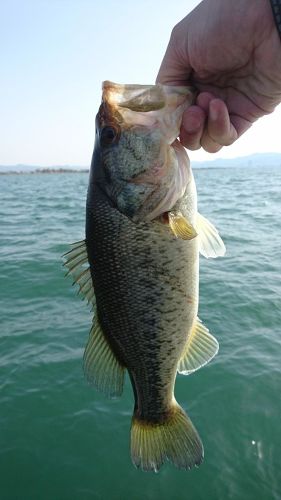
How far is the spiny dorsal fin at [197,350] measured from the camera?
308 cm

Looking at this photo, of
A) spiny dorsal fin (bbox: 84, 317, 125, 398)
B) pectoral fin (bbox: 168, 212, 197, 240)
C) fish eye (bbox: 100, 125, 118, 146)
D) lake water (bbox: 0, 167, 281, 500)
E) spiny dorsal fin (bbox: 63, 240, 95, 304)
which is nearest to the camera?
pectoral fin (bbox: 168, 212, 197, 240)

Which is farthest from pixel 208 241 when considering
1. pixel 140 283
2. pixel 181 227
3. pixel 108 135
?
pixel 108 135

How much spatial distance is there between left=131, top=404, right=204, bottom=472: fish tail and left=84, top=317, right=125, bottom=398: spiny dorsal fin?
44 cm

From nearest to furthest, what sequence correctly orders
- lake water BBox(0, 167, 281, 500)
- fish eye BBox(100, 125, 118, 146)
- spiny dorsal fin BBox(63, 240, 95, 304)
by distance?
fish eye BBox(100, 125, 118, 146) → spiny dorsal fin BBox(63, 240, 95, 304) → lake water BBox(0, 167, 281, 500)

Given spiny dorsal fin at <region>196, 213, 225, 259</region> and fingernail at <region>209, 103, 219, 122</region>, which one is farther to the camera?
spiny dorsal fin at <region>196, 213, 225, 259</region>

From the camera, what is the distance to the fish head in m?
2.61

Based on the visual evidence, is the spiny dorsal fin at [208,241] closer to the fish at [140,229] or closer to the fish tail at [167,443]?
the fish at [140,229]

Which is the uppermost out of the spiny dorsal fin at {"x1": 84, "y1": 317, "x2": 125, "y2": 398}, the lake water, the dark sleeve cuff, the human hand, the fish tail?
the dark sleeve cuff

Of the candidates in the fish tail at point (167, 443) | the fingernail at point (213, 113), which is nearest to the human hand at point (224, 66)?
the fingernail at point (213, 113)

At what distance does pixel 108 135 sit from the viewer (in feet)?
8.70

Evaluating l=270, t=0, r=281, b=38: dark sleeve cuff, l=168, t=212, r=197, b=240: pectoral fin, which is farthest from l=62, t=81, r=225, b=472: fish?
l=270, t=0, r=281, b=38: dark sleeve cuff

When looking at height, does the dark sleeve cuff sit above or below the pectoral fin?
above

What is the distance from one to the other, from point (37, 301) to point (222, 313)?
401 centimetres

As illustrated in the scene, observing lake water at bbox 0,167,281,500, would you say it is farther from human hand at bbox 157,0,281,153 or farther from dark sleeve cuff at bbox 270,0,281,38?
dark sleeve cuff at bbox 270,0,281,38
